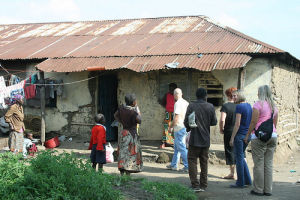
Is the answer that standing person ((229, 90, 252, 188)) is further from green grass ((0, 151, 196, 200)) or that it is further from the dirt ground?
green grass ((0, 151, 196, 200))

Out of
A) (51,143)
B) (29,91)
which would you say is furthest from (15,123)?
(29,91)

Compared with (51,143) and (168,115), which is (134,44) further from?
(51,143)

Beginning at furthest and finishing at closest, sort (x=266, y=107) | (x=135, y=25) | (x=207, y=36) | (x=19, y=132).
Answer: (x=135, y=25), (x=207, y=36), (x=19, y=132), (x=266, y=107)

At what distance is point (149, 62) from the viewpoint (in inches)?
377

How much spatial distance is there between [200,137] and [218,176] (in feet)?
6.41

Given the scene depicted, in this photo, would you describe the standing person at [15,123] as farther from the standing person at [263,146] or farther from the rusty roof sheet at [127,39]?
the standing person at [263,146]

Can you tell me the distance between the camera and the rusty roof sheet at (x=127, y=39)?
33.3 ft

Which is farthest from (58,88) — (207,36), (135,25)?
(207,36)

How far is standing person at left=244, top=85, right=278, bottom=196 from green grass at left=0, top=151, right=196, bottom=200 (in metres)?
1.46

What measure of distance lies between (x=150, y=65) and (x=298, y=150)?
6166 millimetres

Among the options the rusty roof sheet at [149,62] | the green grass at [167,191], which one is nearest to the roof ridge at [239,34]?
the rusty roof sheet at [149,62]

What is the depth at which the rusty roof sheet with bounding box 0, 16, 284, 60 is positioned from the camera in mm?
10157

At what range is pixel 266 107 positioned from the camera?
18.0 ft

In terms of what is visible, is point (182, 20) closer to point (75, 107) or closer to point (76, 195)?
point (75, 107)
